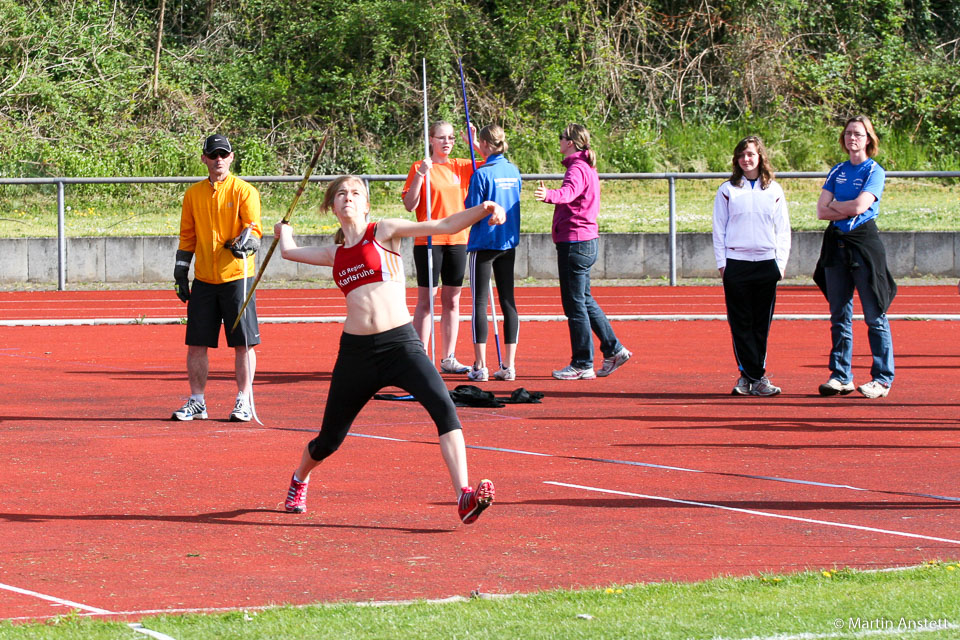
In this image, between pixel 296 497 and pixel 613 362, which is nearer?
pixel 296 497

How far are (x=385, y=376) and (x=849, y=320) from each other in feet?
17.6

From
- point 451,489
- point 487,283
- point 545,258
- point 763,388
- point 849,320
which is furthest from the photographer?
point 545,258

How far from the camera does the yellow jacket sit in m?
9.91

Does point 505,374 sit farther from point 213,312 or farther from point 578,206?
point 213,312

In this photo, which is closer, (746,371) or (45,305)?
(746,371)

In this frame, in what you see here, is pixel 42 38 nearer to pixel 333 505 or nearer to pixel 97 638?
pixel 333 505

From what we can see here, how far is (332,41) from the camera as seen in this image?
33.9 metres

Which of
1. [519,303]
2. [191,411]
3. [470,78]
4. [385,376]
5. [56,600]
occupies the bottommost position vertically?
[56,600]

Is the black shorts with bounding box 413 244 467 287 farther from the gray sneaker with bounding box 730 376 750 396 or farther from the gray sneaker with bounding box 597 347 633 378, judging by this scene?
the gray sneaker with bounding box 730 376 750 396

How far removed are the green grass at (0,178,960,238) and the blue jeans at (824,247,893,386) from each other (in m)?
13.7

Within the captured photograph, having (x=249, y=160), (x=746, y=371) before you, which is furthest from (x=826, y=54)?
(x=746, y=371)

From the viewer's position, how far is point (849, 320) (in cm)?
1110

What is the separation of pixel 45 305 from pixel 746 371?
41.9 ft

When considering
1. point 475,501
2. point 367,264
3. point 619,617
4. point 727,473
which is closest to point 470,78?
point 727,473
